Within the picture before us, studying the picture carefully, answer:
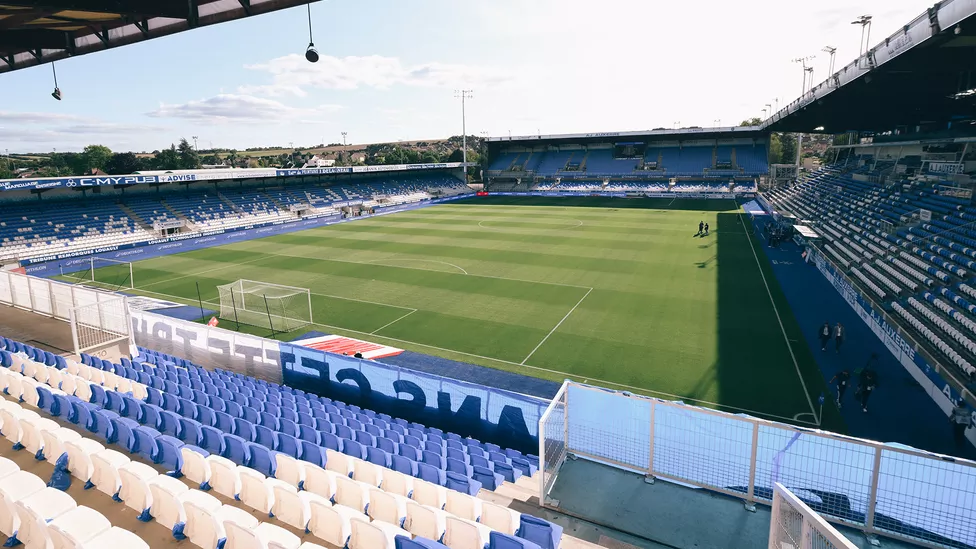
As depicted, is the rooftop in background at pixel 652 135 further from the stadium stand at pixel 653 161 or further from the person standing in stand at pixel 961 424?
the person standing in stand at pixel 961 424

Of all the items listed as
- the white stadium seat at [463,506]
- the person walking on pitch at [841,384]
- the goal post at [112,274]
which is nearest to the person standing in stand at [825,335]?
the person walking on pitch at [841,384]

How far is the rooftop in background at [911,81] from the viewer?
14.0 meters

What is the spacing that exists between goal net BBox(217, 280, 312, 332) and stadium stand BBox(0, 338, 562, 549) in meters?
9.01

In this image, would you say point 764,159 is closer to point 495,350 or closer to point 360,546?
point 495,350

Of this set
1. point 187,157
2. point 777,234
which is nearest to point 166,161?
point 187,157

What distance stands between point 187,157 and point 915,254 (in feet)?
446

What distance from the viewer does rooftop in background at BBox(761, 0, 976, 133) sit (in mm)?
14027

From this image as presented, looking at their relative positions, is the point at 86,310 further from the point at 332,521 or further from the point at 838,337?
the point at 838,337

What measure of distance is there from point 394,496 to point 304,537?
1.24 m

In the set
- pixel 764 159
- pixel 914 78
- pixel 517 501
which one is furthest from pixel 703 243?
pixel 764 159

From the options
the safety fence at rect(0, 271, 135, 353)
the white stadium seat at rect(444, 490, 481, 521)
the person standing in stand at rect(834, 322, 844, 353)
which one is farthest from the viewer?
the person standing in stand at rect(834, 322, 844, 353)

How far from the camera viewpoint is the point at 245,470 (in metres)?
7.24

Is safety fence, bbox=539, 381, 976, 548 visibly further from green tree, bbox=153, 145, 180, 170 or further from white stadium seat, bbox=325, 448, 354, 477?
green tree, bbox=153, 145, 180, 170

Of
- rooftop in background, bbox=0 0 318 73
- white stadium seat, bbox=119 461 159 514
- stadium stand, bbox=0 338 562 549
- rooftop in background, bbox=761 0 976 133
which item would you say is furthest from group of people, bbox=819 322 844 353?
white stadium seat, bbox=119 461 159 514
